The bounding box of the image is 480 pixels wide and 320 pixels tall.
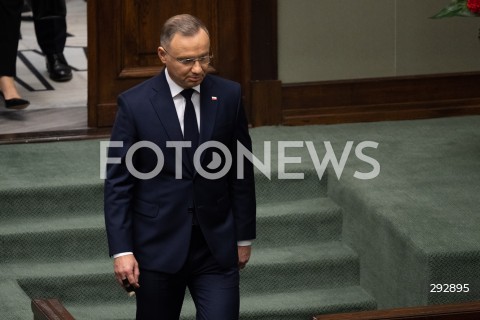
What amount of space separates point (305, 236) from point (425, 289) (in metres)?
0.98

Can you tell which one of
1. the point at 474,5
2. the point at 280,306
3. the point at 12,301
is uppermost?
the point at 474,5

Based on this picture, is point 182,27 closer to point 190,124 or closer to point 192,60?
point 192,60

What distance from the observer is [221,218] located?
13.8 ft

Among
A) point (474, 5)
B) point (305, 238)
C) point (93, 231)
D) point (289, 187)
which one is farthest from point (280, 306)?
point (474, 5)

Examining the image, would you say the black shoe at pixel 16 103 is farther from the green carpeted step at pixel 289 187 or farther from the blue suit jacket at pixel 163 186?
the blue suit jacket at pixel 163 186

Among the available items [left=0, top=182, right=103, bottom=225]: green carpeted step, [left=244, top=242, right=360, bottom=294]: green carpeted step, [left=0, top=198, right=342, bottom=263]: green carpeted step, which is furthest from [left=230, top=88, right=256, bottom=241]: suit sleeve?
[left=0, top=182, right=103, bottom=225]: green carpeted step

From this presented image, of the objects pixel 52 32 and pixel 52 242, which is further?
pixel 52 32

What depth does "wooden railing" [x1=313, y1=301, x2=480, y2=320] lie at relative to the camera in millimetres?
3938

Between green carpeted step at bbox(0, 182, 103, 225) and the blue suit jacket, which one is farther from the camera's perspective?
green carpeted step at bbox(0, 182, 103, 225)

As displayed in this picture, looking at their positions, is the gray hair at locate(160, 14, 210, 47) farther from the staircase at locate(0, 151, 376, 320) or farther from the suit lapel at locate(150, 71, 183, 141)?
the staircase at locate(0, 151, 376, 320)

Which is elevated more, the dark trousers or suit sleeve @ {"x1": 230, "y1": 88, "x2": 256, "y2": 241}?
suit sleeve @ {"x1": 230, "y1": 88, "x2": 256, "y2": 241}

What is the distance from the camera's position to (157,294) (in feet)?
13.7

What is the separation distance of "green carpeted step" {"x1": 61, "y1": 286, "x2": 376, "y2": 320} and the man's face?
1861 millimetres

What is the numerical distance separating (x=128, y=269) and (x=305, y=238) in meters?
2.18
